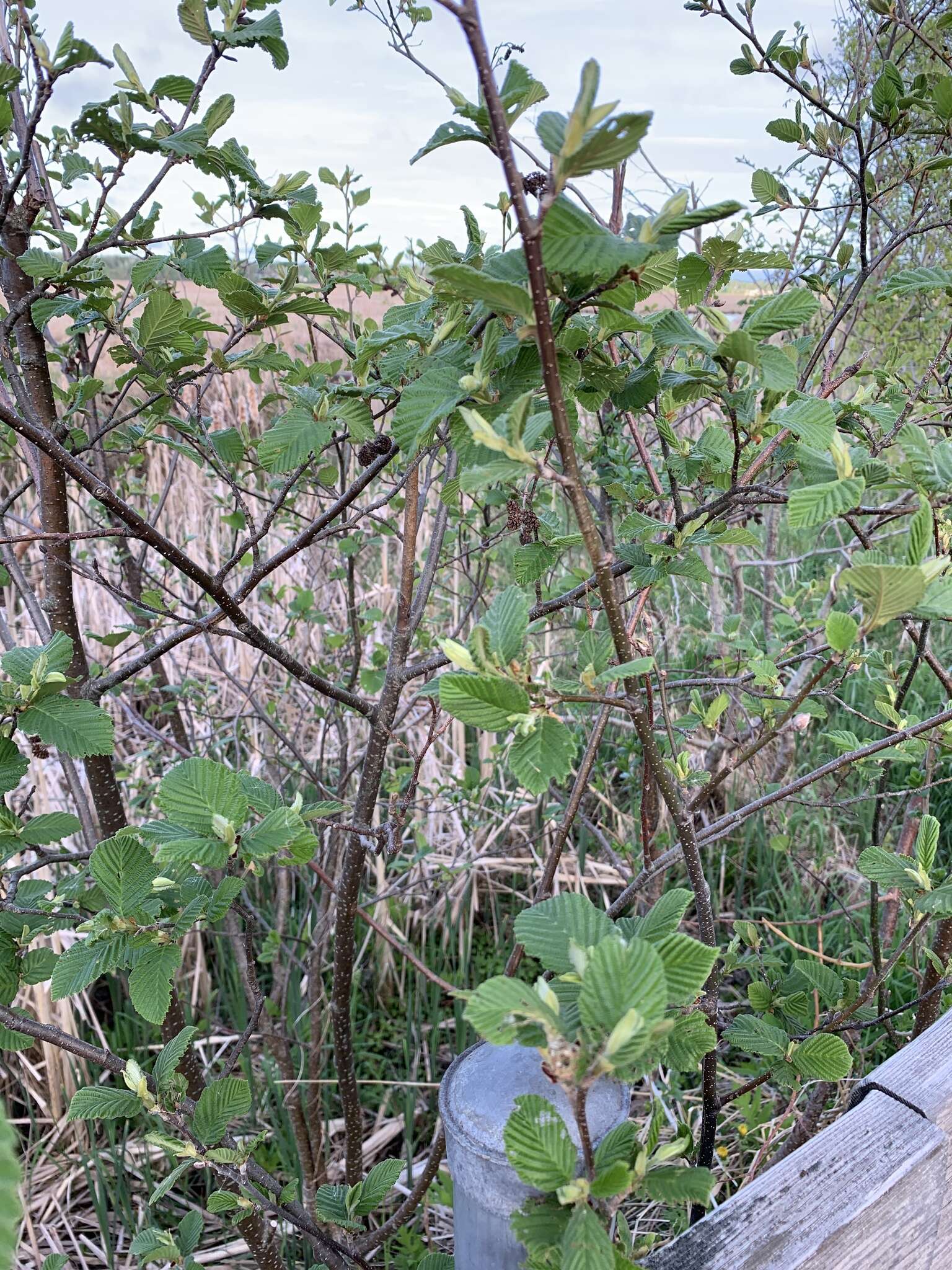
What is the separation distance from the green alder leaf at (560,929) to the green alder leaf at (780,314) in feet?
1.52

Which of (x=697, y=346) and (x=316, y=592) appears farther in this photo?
(x=316, y=592)

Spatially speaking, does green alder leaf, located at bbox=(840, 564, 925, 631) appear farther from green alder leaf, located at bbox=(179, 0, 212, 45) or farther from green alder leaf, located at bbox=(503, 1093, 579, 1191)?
green alder leaf, located at bbox=(179, 0, 212, 45)

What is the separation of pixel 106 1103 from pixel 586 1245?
1.69ft

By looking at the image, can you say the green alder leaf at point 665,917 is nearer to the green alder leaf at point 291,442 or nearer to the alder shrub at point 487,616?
the alder shrub at point 487,616

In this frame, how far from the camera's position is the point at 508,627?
0.59 meters

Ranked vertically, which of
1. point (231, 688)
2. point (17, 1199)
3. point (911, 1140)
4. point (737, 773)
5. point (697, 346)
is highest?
point (697, 346)

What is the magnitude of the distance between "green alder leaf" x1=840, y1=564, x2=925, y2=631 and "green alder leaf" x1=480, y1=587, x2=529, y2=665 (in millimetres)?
201

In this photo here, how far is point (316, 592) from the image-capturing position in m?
3.06

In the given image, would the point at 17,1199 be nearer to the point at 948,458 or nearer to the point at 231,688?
the point at 948,458

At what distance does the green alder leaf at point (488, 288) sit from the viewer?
1.64ft

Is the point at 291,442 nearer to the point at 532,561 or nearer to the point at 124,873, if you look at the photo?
the point at 532,561

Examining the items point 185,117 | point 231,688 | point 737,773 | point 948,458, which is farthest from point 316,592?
point 948,458

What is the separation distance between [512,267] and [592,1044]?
478mm

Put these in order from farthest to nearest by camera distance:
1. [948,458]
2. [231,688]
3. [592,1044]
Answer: [231,688] → [948,458] → [592,1044]
